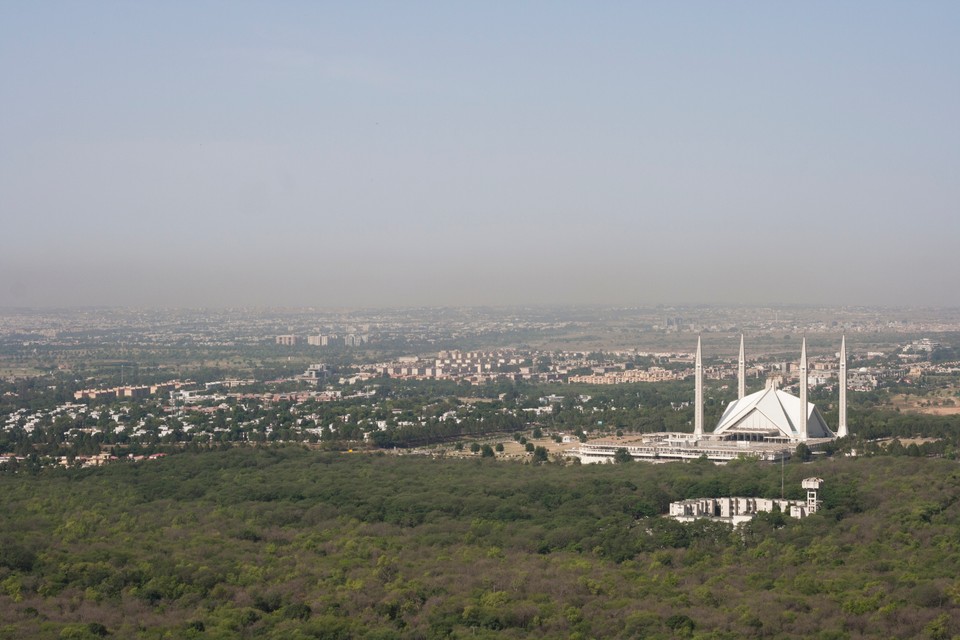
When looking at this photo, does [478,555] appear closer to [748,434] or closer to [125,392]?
[748,434]

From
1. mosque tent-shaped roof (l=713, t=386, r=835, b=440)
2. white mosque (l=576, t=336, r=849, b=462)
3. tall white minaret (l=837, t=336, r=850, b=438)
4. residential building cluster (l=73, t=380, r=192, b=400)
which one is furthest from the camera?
residential building cluster (l=73, t=380, r=192, b=400)

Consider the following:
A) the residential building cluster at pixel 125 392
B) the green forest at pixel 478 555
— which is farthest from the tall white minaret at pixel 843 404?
the residential building cluster at pixel 125 392

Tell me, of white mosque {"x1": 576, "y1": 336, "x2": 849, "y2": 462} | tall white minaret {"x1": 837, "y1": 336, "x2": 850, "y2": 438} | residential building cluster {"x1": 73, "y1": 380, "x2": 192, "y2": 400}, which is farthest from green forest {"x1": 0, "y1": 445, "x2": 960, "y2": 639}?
residential building cluster {"x1": 73, "y1": 380, "x2": 192, "y2": 400}

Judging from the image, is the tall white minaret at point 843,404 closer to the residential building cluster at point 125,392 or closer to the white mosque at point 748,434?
the white mosque at point 748,434

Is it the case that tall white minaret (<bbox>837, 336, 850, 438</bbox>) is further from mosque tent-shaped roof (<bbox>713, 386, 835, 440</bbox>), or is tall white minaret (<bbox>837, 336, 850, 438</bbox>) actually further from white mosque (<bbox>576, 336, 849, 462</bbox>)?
mosque tent-shaped roof (<bbox>713, 386, 835, 440</bbox>)

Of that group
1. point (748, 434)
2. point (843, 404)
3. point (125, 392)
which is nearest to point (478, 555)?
point (748, 434)

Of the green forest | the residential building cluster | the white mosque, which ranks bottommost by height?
the residential building cluster

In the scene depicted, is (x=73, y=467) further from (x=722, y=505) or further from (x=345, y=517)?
(x=722, y=505)

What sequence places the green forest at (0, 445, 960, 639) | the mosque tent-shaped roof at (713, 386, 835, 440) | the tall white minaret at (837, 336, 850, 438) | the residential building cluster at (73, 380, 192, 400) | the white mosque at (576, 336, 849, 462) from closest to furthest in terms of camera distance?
the green forest at (0, 445, 960, 639) < the white mosque at (576, 336, 849, 462) < the mosque tent-shaped roof at (713, 386, 835, 440) < the tall white minaret at (837, 336, 850, 438) < the residential building cluster at (73, 380, 192, 400)

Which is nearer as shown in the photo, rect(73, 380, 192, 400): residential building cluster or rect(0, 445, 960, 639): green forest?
rect(0, 445, 960, 639): green forest
